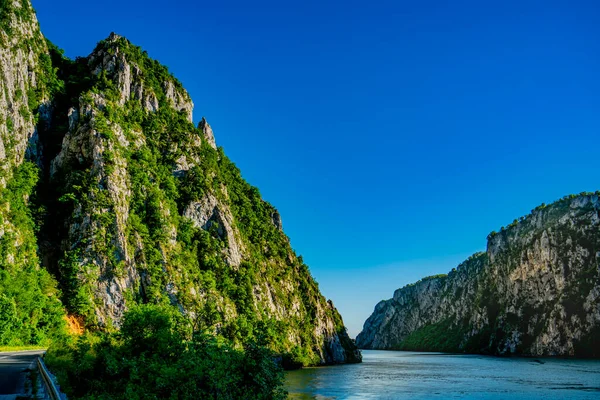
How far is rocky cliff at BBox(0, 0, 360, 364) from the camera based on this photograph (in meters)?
61.5

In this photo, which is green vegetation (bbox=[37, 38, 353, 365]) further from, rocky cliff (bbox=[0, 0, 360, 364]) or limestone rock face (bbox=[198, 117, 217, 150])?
limestone rock face (bbox=[198, 117, 217, 150])

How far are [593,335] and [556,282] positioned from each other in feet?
84.6

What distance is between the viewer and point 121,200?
69562 mm

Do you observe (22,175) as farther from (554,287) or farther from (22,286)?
(554,287)

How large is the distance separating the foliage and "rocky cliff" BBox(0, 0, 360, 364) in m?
8.29

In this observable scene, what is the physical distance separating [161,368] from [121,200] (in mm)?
49865

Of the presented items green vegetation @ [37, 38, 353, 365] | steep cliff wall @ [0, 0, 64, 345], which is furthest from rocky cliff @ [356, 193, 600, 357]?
steep cliff wall @ [0, 0, 64, 345]

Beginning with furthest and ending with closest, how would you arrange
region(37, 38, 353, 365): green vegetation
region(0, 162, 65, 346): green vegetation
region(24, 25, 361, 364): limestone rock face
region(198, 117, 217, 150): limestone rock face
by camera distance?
region(198, 117, 217, 150): limestone rock face
region(37, 38, 353, 365): green vegetation
region(24, 25, 361, 364): limestone rock face
region(0, 162, 65, 346): green vegetation

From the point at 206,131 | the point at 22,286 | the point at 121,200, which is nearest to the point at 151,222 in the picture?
the point at 121,200

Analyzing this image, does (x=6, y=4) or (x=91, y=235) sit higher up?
(x=6, y=4)

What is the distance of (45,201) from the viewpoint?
66.0 meters

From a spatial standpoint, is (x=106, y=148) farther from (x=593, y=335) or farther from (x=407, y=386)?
(x=593, y=335)

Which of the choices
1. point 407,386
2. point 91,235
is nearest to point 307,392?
point 407,386

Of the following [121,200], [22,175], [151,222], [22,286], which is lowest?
[22,286]
